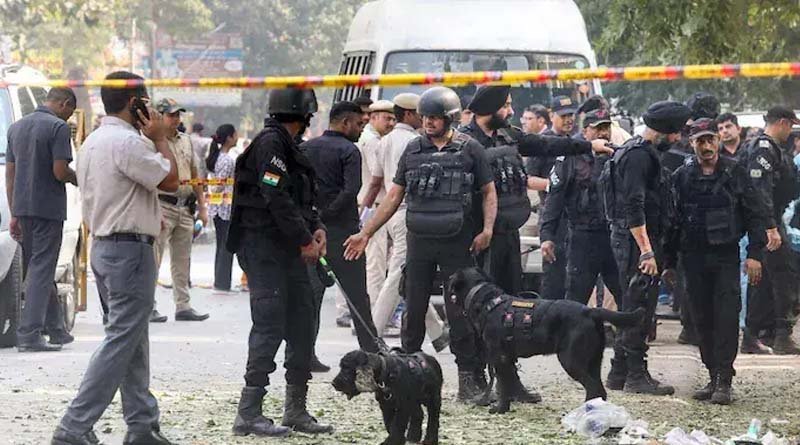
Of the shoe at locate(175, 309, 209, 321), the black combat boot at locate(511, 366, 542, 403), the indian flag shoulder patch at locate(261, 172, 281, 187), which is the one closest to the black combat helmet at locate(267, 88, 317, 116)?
the indian flag shoulder patch at locate(261, 172, 281, 187)

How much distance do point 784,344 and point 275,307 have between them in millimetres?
5937

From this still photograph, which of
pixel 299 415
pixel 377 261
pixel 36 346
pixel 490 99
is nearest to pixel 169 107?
pixel 377 261

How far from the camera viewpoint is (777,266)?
13375 millimetres

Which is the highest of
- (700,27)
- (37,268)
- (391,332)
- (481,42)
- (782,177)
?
(700,27)

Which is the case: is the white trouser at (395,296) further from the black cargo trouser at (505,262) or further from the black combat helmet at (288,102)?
the black combat helmet at (288,102)

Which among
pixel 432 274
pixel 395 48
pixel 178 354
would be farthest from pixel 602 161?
pixel 395 48

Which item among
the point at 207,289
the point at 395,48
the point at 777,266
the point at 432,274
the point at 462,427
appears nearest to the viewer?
the point at 462,427

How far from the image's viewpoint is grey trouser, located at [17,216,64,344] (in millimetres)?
12047

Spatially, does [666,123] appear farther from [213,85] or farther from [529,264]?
[529,264]

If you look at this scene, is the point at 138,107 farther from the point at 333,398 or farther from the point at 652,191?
the point at 652,191

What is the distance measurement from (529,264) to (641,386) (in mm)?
4561

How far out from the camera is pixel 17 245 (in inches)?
488

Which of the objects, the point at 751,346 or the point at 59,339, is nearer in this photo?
the point at 59,339

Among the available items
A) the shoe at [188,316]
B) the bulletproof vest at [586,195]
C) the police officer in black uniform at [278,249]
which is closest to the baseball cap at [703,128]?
the bulletproof vest at [586,195]
